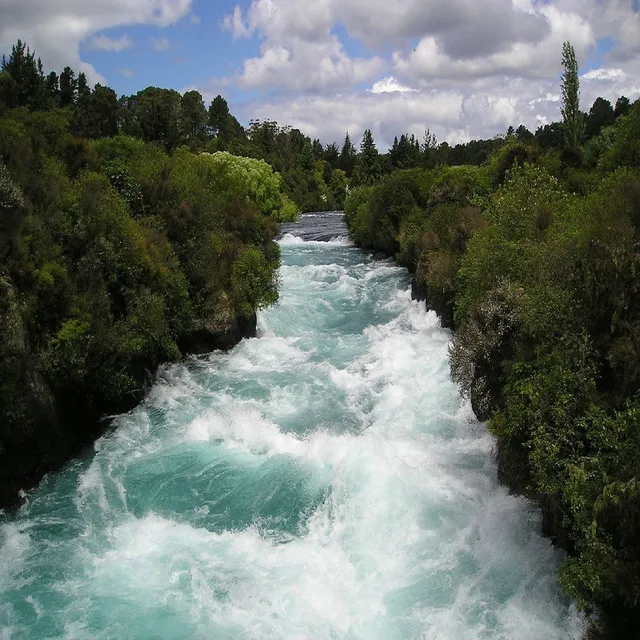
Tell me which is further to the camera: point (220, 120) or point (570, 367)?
point (220, 120)

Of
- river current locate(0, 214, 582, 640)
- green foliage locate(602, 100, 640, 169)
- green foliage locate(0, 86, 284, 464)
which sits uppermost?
green foliage locate(602, 100, 640, 169)

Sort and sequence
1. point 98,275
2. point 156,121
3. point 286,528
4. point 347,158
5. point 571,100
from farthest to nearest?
point 347,158, point 156,121, point 571,100, point 98,275, point 286,528

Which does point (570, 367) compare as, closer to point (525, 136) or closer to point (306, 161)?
point (525, 136)

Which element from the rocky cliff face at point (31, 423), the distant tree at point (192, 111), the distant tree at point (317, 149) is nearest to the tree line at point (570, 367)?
the rocky cliff face at point (31, 423)

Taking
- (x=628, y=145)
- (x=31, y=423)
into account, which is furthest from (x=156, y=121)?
(x=31, y=423)

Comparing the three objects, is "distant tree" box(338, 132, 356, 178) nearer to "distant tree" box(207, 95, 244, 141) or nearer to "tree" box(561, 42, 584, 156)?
"distant tree" box(207, 95, 244, 141)

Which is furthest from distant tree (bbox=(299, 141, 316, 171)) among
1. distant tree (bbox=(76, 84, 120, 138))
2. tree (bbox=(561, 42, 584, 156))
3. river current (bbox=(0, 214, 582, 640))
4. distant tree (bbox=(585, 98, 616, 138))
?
river current (bbox=(0, 214, 582, 640))

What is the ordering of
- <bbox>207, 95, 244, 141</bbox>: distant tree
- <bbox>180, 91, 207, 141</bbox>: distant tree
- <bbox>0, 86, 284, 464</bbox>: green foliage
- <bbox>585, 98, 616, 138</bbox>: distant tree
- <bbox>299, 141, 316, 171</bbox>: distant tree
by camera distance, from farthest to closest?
1. <bbox>299, 141, 316, 171</bbox>: distant tree
2. <bbox>207, 95, 244, 141</bbox>: distant tree
3. <bbox>180, 91, 207, 141</bbox>: distant tree
4. <bbox>585, 98, 616, 138</bbox>: distant tree
5. <bbox>0, 86, 284, 464</bbox>: green foliage
